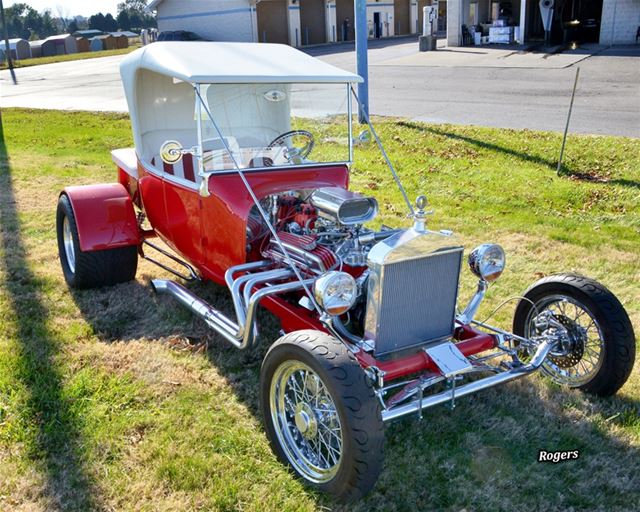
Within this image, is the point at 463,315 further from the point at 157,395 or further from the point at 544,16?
the point at 544,16

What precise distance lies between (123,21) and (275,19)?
1973 inches

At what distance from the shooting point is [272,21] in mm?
36719

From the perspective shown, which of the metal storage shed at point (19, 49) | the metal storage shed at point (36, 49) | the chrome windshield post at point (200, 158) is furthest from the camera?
the metal storage shed at point (36, 49)

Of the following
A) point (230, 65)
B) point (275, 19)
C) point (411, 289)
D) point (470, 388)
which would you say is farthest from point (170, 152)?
point (275, 19)

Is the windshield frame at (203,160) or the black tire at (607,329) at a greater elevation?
the windshield frame at (203,160)

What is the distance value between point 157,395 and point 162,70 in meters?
2.18

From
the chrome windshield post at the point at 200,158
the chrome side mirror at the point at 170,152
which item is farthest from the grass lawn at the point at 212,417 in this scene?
the chrome side mirror at the point at 170,152

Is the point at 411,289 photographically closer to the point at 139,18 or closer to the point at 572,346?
the point at 572,346

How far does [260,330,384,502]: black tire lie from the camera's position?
280 cm

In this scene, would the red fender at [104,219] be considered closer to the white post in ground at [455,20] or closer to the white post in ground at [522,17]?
the white post in ground at [522,17]

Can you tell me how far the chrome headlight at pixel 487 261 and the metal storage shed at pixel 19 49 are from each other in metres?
50.0

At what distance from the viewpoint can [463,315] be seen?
392 cm

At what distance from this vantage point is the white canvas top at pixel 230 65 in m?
4.19

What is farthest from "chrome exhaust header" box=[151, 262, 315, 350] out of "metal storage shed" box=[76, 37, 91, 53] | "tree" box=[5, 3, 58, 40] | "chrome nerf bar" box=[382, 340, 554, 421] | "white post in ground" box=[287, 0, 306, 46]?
"tree" box=[5, 3, 58, 40]
